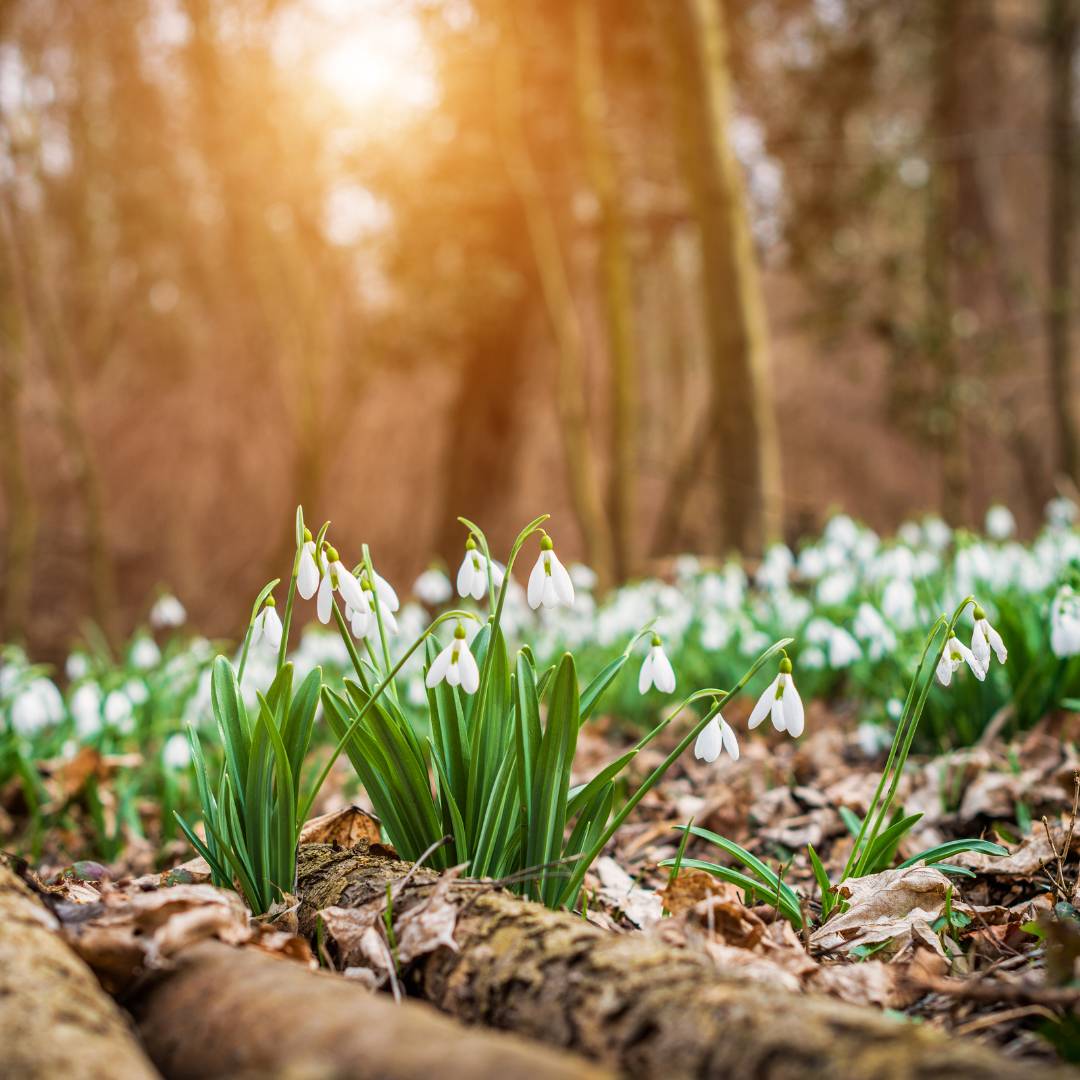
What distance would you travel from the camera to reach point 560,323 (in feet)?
26.7

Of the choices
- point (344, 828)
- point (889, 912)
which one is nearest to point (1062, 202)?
point (889, 912)

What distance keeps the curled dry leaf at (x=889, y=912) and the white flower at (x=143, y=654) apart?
3.38 meters

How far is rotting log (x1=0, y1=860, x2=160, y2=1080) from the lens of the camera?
77 cm

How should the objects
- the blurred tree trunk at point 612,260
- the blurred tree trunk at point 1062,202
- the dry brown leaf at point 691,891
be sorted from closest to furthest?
the dry brown leaf at point 691,891 → the blurred tree trunk at point 612,260 → the blurred tree trunk at point 1062,202

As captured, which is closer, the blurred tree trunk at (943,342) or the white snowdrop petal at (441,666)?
the white snowdrop petal at (441,666)

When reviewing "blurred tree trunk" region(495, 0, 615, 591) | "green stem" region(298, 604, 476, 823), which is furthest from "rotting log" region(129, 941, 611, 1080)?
"blurred tree trunk" region(495, 0, 615, 591)

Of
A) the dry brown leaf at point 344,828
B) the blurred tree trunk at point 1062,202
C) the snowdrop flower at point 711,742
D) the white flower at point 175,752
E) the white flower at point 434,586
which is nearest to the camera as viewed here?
the snowdrop flower at point 711,742

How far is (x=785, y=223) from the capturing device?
386 inches

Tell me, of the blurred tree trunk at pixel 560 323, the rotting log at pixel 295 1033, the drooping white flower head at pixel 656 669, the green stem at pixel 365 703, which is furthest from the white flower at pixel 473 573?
the blurred tree trunk at pixel 560 323

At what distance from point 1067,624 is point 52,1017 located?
80.6 inches

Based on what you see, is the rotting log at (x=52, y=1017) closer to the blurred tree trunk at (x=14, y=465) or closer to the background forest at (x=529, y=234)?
the background forest at (x=529, y=234)

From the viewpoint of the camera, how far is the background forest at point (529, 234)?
25.9ft

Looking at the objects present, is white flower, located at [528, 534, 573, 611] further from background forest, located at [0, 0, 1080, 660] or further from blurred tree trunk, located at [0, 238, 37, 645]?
blurred tree trunk, located at [0, 238, 37, 645]

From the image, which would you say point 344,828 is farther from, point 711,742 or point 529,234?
point 529,234
